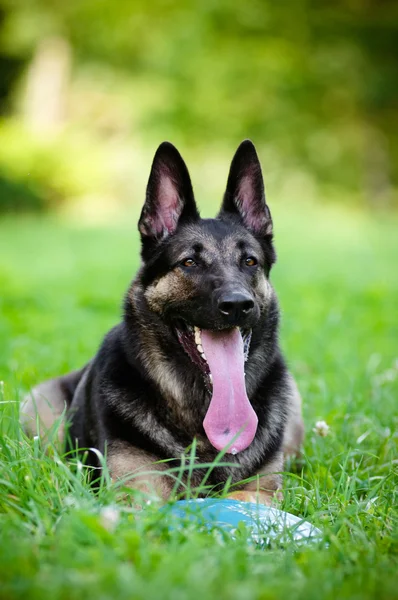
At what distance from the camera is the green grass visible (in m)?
2.08

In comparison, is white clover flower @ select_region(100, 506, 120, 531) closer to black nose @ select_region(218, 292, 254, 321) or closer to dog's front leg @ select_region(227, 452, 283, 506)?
dog's front leg @ select_region(227, 452, 283, 506)

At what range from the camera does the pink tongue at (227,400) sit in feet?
11.0

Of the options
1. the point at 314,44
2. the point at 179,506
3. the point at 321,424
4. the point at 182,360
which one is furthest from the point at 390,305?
the point at 314,44

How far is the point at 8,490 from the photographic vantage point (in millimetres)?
2729

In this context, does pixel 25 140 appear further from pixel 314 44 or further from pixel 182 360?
pixel 182 360

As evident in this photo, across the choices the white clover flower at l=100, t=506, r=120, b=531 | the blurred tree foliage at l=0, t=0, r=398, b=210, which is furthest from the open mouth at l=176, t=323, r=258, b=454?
the blurred tree foliage at l=0, t=0, r=398, b=210

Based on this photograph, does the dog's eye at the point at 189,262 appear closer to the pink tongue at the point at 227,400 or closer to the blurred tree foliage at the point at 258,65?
the pink tongue at the point at 227,400

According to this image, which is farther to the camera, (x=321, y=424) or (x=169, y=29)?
(x=169, y=29)

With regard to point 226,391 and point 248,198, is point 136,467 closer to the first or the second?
point 226,391

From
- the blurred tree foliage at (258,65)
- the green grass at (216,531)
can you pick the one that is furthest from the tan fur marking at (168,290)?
the blurred tree foliage at (258,65)

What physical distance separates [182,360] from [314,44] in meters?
31.0

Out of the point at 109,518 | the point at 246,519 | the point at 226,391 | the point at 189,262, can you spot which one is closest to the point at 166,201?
the point at 189,262

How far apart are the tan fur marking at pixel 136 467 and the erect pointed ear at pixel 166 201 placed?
1.14m

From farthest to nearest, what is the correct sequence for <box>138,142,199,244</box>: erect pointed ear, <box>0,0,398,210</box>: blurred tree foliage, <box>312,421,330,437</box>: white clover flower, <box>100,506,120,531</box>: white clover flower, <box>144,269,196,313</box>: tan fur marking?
1. <box>0,0,398,210</box>: blurred tree foliage
2. <box>312,421,330,437</box>: white clover flower
3. <box>138,142,199,244</box>: erect pointed ear
4. <box>144,269,196,313</box>: tan fur marking
5. <box>100,506,120,531</box>: white clover flower
